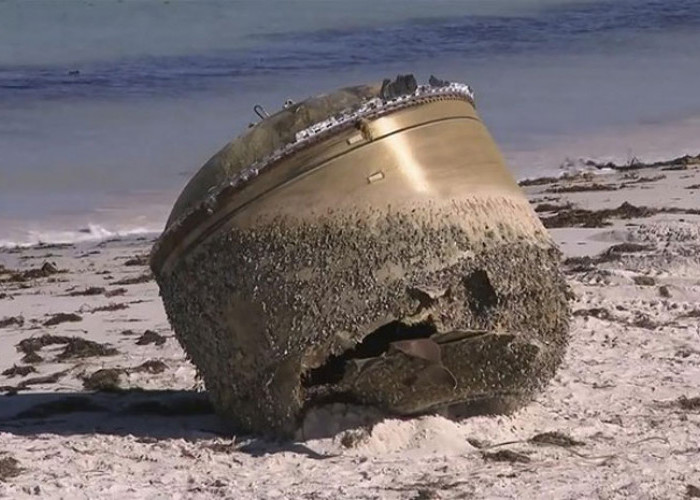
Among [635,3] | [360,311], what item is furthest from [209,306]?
[635,3]

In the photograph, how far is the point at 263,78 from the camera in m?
22.8

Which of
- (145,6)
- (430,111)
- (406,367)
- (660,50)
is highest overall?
(145,6)

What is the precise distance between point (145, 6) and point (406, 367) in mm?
38409

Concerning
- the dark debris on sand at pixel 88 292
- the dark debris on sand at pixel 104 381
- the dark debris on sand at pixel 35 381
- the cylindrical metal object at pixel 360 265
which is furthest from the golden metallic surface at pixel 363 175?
the dark debris on sand at pixel 88 292

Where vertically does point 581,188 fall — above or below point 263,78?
below

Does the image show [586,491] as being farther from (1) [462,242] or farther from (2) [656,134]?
(2) [656,134]

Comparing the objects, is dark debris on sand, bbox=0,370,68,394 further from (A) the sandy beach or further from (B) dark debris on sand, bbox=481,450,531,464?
(B) dark debris on sand, bbox=481,450,531,464

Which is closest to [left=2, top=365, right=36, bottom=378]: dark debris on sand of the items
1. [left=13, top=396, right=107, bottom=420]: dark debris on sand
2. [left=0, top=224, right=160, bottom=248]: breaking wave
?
[left=13, top=396, right=107, bottom=420]: dark debris on sand

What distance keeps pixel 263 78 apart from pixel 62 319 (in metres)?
15.3

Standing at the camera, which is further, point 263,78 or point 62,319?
point 263,78

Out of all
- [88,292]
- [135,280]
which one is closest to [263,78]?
[135,280]

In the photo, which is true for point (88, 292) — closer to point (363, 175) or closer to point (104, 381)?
point (104, 381)

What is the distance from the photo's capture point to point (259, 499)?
4.43 meters

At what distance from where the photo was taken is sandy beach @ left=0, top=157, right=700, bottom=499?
14.9 feet
